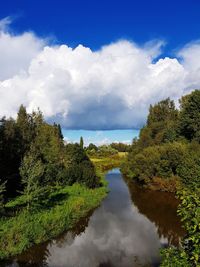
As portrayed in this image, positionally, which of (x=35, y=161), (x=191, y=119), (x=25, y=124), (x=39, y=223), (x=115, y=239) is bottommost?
(x=115, y=239)

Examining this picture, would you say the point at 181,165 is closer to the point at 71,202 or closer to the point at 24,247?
the point at 71,202

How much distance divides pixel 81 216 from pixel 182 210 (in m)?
30.1

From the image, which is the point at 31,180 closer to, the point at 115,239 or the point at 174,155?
the point at 115,239

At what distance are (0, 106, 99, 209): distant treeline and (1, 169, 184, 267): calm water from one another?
23.3 ft

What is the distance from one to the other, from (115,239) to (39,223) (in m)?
7.08

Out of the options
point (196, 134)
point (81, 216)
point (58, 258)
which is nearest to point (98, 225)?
point (81, 216)

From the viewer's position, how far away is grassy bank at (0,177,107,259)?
27.3m

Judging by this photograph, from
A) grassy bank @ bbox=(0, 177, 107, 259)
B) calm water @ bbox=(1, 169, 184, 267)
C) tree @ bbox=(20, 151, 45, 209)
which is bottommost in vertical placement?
calm water @ bbox=(1, 169, 184, 267)

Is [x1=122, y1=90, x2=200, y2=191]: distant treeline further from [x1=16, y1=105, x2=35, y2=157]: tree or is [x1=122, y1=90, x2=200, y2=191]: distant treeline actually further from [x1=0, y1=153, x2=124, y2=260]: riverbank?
[x1=16, y1=105, x2=35, y2=157]: tree

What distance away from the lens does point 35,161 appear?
152 feet

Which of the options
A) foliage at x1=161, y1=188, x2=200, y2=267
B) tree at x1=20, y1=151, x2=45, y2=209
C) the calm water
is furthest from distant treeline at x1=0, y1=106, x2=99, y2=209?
foliage at x1=161, y1=188, x2=200, y2=267

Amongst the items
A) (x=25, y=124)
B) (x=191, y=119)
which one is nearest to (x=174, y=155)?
(x=191, y=119)

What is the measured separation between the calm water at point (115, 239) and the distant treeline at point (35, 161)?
23.3ft

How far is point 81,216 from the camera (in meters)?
40.6
